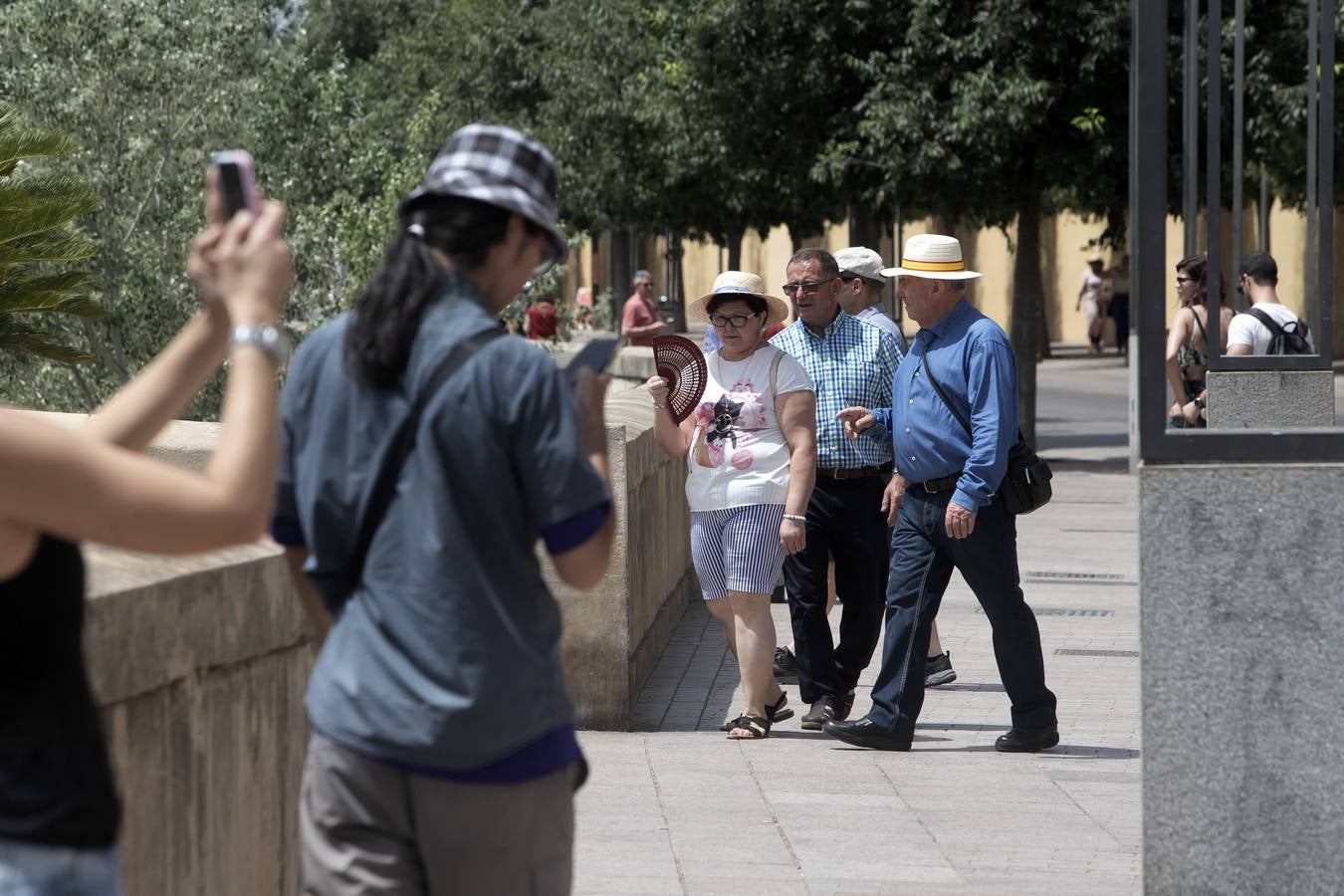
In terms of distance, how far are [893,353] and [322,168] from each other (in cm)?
1512

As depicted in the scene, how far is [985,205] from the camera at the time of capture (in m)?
19.5

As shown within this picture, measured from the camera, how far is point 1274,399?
895 cm

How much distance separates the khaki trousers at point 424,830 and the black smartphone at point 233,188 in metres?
0.76

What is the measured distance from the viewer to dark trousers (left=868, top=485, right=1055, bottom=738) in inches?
269

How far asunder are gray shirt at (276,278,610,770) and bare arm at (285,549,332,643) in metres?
0.22

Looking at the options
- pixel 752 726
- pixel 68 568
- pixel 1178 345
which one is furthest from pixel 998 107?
pixel 68 568

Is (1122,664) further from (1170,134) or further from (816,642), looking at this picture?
(1170,134)

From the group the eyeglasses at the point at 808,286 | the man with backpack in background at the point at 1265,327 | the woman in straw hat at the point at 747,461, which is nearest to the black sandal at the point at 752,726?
the woman in straw hat at the point at 747,461

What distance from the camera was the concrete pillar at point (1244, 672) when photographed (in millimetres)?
4637

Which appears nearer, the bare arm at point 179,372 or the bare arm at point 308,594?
the bare arm at point 179,372

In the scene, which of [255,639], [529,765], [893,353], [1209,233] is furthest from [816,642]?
[529,765]

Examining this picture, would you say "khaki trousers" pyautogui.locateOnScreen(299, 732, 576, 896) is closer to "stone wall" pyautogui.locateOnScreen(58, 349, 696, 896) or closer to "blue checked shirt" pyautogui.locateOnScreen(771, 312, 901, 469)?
"stone wall" pyautogui.locateOnScreen(58, 349, 696, 896)

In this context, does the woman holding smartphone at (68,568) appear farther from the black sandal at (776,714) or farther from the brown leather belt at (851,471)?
the brown leather belt at (851,471)

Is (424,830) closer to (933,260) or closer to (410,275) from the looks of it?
(410,275)
